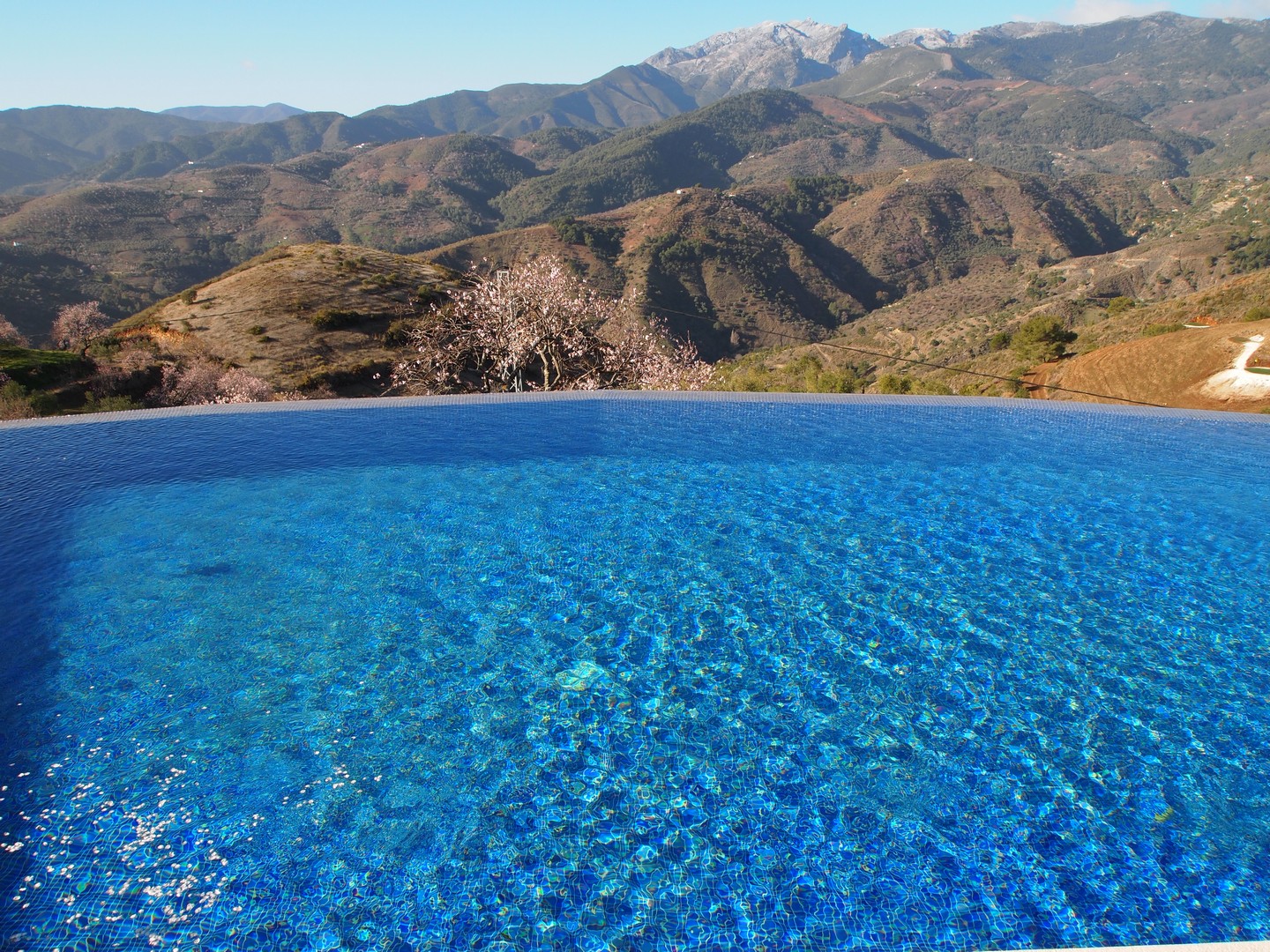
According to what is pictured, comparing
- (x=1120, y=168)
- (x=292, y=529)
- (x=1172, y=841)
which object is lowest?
(x=1172, y=841)

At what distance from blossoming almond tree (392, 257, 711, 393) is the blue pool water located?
8141mm

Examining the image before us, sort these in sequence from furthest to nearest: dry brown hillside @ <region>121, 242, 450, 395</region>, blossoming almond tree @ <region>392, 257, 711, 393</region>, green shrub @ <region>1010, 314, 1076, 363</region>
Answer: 1. green shrub @ <region>1010, 314, 1076, 363</region>
2. dry brown hillside @ <region>121, 242, 450, 395</region>
3. blossoming almond tree @ <region>392, 257, 711, 393</region>

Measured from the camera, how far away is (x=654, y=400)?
10422mm

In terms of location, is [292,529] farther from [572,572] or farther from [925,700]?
[925,700]

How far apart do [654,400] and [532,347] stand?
221 inches

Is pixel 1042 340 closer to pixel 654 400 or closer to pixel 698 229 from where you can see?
pixel 654 400

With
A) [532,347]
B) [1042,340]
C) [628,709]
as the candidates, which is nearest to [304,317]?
[532,347]

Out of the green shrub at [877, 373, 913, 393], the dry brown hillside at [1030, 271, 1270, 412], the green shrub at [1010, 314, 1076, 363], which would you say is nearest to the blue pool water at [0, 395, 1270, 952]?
the dry brown hillside at [1030, 271, 1270, 412]

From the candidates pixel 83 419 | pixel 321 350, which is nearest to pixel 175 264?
pixel 321 350

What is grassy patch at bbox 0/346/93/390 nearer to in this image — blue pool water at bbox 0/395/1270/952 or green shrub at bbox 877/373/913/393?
blue pool water at bbox 0/395/1270/952

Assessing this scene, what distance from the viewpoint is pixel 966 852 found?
10.4 ft

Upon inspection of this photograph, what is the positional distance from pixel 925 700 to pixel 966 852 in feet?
3.41

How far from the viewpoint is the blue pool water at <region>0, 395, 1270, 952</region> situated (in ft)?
9.59

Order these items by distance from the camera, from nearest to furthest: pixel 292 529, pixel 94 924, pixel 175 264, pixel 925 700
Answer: pixel 94 924
pixel 925 700
pixel 292 529
pixel 175 264
